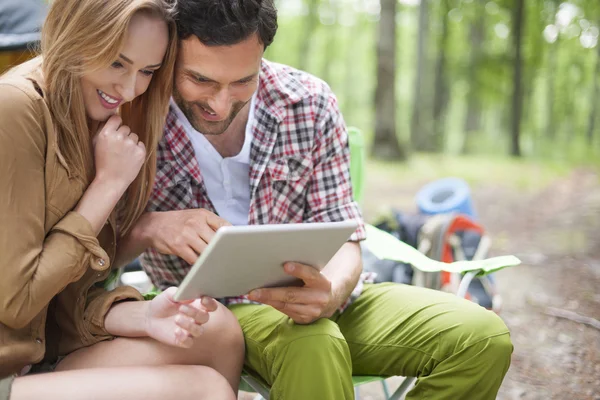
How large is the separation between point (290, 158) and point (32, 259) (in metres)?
0.90

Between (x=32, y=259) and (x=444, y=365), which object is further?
(x=444, y=365)

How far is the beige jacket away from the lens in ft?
4.76

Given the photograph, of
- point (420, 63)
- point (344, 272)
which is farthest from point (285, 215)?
point (420, 63)

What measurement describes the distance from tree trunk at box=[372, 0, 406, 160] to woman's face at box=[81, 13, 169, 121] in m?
7.39

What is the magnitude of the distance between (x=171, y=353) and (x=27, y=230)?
448 millimetres

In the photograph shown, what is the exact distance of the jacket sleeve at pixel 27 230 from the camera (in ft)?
4.75

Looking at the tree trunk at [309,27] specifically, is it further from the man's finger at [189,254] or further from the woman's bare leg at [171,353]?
the woman's bare leg at [171,353]

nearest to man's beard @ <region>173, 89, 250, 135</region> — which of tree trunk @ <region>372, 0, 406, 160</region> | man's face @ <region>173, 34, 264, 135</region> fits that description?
man's face @ <region>173, 34, 264, 135</region>

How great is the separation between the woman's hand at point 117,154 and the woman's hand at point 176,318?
294mm

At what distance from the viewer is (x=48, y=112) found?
5.09 ft

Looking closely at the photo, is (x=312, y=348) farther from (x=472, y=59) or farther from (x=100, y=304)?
(x=472, y=59)

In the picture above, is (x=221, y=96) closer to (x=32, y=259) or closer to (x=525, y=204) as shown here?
(x=32, y=259)

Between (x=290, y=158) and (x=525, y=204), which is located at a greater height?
(x=290, y=158)

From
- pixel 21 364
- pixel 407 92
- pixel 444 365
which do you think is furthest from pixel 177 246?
pixel 407 92
